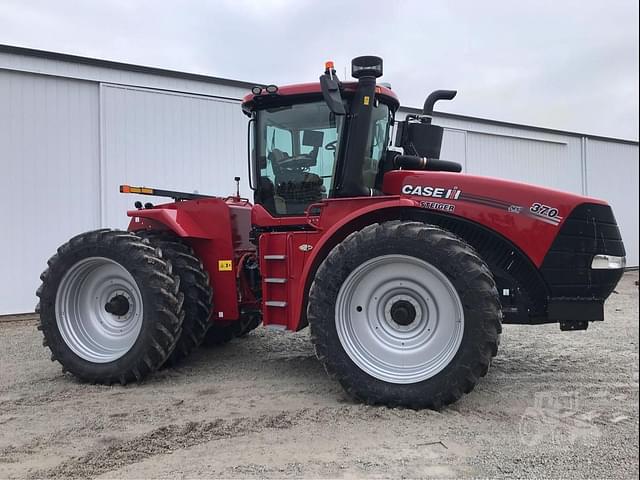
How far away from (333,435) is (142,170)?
7720 millimetres

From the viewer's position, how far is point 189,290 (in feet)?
16.5

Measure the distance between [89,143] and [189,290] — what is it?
18.9ft

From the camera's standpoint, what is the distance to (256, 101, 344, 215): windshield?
15.9 ft

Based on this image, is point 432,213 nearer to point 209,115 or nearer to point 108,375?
point 108,375

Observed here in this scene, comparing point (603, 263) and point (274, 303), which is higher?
point (603, 263)

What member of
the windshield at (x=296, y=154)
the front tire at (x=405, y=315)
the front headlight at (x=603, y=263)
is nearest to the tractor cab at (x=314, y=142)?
the windshield at (x=296, y=154)

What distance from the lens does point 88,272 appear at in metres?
5.17

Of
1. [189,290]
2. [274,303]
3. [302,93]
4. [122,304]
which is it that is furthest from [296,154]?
[122,304]

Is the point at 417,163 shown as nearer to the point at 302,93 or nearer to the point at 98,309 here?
the point at 302,93

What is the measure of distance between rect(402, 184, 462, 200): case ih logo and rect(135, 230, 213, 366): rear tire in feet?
6.98

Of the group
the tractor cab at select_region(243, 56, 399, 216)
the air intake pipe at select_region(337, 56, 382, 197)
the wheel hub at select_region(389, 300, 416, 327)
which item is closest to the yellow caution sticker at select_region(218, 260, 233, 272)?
the tractor cab at select_region(243, 56, 399, 216)

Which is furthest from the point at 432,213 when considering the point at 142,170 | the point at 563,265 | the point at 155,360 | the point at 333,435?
the point at 142,170

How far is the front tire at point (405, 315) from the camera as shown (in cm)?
374

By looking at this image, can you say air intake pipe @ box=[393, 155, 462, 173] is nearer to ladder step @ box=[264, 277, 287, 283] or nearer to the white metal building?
ladder step @ box=[264, 277, 287, 283]
